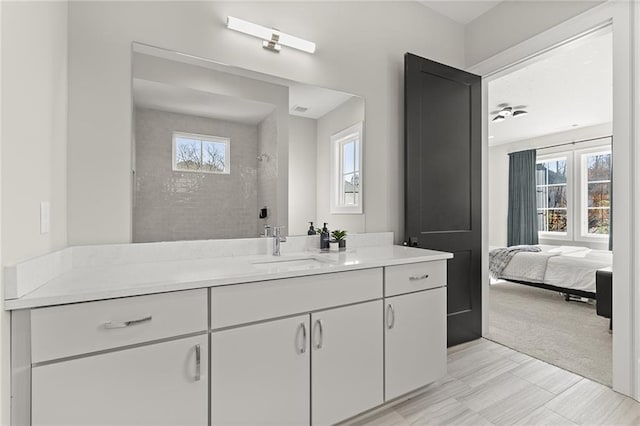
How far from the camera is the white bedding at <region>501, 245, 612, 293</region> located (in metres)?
3.69

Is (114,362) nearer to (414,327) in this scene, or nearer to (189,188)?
(189,188)

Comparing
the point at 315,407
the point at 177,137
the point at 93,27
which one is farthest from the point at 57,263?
the point at 315,407

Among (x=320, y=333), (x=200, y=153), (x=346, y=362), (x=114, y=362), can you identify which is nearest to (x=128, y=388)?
(x=114, y=362)

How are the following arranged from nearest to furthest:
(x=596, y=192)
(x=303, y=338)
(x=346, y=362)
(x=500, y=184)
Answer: (x=303, y=338), (x=346, y=362), (x=596, y=192), (x=500, y=184)

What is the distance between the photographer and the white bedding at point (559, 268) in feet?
12.1

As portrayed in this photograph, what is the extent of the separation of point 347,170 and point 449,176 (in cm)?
94

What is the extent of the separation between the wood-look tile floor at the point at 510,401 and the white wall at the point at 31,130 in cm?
167

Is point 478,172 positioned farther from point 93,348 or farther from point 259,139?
point 93,348

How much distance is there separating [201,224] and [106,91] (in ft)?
2.63

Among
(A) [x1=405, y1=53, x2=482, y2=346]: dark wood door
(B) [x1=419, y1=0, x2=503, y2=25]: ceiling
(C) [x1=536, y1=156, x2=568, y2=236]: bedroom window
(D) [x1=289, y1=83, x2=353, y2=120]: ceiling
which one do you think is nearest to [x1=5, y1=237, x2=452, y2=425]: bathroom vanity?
(A) [x1=405, y1=53, x2=482, y2=346]: dark wood door

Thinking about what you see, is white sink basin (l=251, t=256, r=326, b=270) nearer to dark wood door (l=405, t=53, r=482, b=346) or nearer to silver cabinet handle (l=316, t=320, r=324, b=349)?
silver cabinet handle (l=316, t=320, r=324, b=349)

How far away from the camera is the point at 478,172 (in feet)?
9.37

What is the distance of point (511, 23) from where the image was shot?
2584mm

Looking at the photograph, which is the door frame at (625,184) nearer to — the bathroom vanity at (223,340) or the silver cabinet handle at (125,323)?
the bathroom vanity at (223,340)
